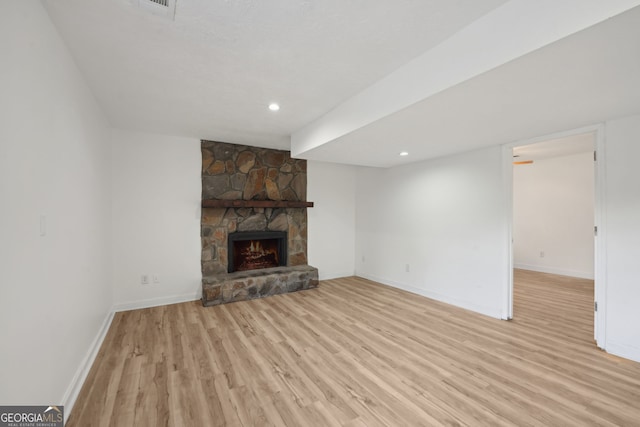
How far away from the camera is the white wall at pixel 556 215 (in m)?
5.04

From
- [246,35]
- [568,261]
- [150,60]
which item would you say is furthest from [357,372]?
[568,261]

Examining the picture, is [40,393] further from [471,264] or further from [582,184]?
[582,184]

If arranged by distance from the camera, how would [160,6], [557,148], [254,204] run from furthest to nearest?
[557,148] → [254,204] → [160,6]

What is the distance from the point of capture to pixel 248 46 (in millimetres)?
1740

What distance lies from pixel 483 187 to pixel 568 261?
3630 mm

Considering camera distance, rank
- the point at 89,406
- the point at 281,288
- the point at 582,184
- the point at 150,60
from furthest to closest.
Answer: the point at 582,184 → the point at 281,288 → the point at 150,60 → the point at 89,406

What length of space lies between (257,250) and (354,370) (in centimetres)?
291

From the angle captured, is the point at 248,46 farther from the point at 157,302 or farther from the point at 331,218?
the point at 331,218

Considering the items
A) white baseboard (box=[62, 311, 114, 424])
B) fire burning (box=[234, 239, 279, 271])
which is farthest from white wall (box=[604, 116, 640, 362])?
white baseboard (box=[62, 311, 114, 424])

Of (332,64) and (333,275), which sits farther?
(333,275)

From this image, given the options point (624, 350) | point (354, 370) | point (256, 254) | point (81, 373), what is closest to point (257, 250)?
point (256, 254)

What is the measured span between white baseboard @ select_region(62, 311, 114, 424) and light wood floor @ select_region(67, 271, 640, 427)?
5 cm

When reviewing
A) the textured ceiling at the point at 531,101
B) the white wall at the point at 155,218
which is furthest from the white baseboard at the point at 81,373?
the textured ceiling at the point at 531,101

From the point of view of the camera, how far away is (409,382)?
202 centimetres
